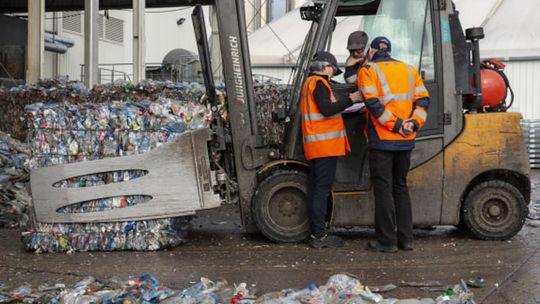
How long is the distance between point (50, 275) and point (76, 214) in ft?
3.10

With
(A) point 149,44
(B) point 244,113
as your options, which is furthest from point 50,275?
(A) point 149,44

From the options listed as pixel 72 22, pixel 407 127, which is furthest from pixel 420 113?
pixel 72 22

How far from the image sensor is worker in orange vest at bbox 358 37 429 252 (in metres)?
6.41

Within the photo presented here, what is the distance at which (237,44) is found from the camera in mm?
6898

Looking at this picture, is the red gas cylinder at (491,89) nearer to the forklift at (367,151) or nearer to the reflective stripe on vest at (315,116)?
the forklift at (367,151)

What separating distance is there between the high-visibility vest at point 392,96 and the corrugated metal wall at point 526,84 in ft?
54.2

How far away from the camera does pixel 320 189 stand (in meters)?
6.67

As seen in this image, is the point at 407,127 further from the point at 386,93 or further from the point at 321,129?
the point at 321,129

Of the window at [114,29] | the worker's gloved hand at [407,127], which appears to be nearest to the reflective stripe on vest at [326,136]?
the worker's gloved hand at [407,127]

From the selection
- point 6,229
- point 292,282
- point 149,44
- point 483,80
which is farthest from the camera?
point 149,44

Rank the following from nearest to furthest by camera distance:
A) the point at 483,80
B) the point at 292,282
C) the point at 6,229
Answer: the point at 292,282, the point at 483,80, the point at 6,229

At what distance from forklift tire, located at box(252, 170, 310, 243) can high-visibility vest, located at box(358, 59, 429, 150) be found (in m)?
0.90

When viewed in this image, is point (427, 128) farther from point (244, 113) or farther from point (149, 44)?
point (149, 44)

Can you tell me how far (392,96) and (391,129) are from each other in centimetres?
29
